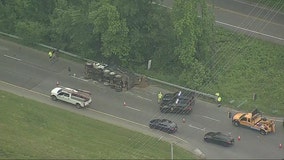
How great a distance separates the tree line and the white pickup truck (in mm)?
7643

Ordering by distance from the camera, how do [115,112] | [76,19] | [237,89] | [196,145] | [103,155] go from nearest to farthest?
[103,155] < [196,145] < [115,112] < [237,89] < [76,19]

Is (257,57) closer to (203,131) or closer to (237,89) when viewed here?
(237,89)

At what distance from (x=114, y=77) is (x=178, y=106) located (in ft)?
27.3

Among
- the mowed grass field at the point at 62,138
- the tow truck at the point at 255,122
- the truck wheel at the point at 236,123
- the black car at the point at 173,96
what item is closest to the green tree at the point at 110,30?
the black car at the point at 173,96

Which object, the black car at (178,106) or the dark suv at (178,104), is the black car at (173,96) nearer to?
the dark suv at (178,104)

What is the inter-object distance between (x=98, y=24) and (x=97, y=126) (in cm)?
1364

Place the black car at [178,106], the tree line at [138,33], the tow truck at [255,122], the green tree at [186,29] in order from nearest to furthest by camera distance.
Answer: the tow truck at [255,122] < the black car at [178,106] < the green tree at [186,29] < the tree line at [138,33]

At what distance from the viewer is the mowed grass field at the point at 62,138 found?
4475 centimetres

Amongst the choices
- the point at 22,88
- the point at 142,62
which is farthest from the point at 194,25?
the point at 22,88

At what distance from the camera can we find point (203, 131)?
51.8 metres

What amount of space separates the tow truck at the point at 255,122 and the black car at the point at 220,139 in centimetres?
307

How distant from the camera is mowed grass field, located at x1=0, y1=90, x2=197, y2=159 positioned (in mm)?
44750

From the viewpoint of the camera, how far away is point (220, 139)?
161 ft

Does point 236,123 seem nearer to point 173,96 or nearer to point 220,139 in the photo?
point 220,139
